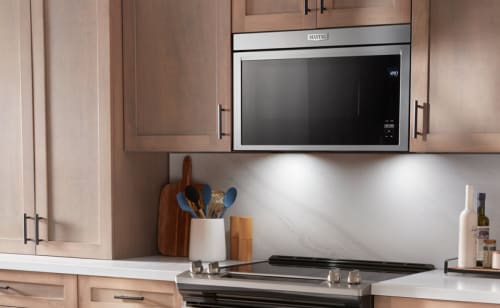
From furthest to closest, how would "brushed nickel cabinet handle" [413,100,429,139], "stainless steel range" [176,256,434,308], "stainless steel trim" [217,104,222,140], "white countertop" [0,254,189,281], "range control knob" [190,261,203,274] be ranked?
"stainless steel trim" [217,104,222,140], "white countertop" [0,254,189,281], "range control knob" [190,261,203,274], "brushed nickel cabinet handle" [413,100,429,139], "stainless steel range" [176,256,434,308]

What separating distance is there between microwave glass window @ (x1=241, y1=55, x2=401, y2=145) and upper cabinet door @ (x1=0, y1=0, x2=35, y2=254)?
3.18 feet

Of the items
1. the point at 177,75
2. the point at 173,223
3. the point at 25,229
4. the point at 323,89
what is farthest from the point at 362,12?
the point at 25,229

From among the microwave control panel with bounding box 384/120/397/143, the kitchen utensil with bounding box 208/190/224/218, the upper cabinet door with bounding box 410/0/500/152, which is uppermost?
the upper cabinet door with bounding box 410/0/500/152

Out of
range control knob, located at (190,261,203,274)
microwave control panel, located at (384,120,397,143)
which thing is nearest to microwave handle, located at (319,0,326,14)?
microwave control panel, located at (384,120,397,143)

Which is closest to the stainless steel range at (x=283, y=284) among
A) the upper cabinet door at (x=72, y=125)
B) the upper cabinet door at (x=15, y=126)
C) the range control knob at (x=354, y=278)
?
the range control knob at (x=354, y=278)

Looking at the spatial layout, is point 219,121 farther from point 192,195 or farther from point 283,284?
point 283,284

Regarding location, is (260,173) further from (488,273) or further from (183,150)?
(488,273)

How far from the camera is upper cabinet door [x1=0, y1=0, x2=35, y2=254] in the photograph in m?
3.36

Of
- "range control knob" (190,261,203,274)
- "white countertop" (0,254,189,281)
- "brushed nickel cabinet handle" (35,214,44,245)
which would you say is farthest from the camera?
"brushed nickel cabinet handle" (35,214,44,245)

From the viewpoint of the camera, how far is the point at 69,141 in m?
3.29

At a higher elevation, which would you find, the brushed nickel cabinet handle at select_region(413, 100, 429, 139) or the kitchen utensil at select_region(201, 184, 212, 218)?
the brushed nickel cabinet handle at select_region(413, 100, 429, 139)

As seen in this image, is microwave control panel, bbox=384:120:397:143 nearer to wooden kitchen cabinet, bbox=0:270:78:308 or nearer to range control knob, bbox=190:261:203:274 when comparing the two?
range control knob, bbox=190:261:203:274

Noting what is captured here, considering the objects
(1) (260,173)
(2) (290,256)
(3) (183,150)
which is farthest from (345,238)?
(3) (183,150)

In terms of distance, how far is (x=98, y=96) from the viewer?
3225 millimetres
